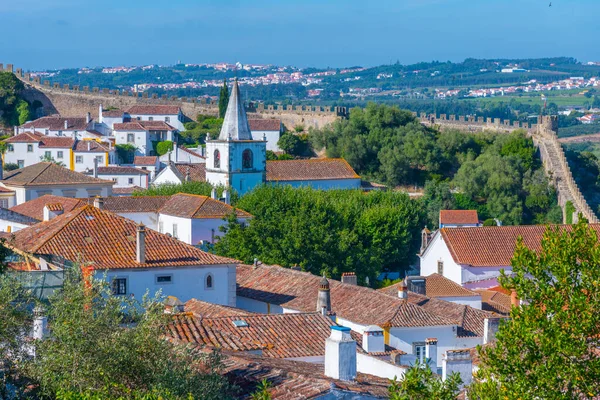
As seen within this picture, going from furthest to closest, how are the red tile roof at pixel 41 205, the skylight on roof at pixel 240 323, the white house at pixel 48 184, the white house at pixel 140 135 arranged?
the white house at pixel 140 135 < the white house at pixel 48 184 < the red tile roof at pixel 41 205 < the skylight on roof at pixel 240 323

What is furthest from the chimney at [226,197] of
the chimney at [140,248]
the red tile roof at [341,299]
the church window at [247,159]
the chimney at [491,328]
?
the chimney at [491,328]

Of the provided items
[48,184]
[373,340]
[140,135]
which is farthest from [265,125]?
[373,340]

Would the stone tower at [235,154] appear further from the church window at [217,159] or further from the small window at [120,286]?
the small window at [120,286]

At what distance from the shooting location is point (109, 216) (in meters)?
28.7

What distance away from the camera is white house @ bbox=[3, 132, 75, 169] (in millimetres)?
73000

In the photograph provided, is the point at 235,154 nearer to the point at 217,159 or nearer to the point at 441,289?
the point at 217,159

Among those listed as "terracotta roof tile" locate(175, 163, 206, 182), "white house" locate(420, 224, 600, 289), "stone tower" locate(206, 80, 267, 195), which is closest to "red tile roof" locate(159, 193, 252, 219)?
"white house" locate(420, 224, 600, 289)

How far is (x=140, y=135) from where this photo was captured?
257 feet

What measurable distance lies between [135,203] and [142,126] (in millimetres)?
29490

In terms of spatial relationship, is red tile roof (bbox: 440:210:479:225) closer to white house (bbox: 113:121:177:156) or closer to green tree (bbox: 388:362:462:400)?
white house (bbox: 113:121:177:156)

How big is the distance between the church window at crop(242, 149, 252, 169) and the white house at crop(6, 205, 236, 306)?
3476cm

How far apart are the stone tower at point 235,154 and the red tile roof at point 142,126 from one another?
49.5ft

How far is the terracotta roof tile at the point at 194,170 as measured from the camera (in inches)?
2557

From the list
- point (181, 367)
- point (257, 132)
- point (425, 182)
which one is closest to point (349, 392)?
point (181, 367)
